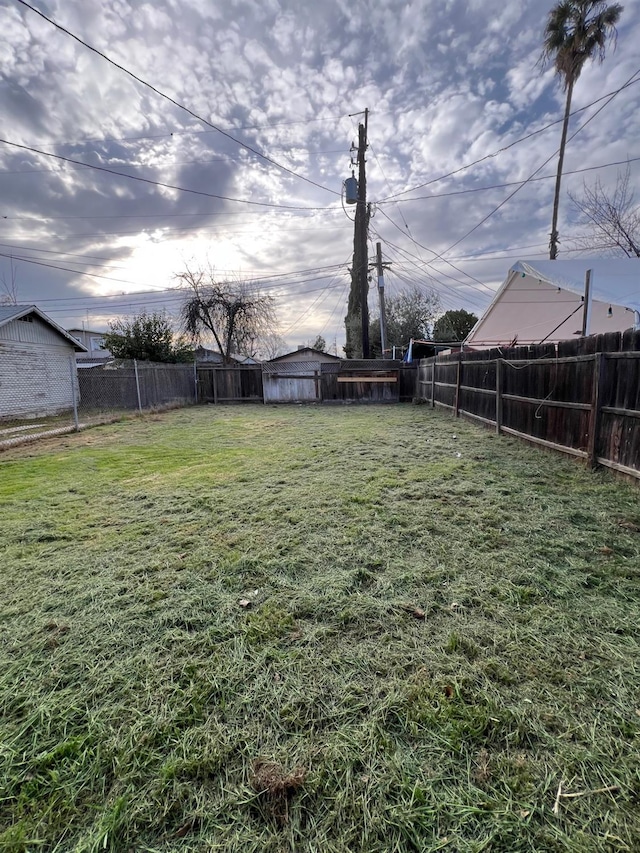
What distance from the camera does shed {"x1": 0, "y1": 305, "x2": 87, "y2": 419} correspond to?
9.60 meters

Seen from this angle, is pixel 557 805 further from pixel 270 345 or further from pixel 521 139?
pixel 270 345

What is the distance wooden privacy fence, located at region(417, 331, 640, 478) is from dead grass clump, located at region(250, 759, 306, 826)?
3.91 m

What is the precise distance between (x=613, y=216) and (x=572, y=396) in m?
13.4

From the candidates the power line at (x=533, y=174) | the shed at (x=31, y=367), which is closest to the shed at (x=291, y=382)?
the shed at (x=31, y=367)

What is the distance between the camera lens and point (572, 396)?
4379mm

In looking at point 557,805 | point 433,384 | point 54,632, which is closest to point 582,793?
point 557,805

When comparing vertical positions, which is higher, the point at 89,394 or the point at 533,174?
the point at 533,174

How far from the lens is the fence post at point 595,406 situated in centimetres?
382

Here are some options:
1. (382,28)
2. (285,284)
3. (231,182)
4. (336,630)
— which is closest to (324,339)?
(285,284)

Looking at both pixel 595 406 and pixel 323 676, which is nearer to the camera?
pixel 323 676

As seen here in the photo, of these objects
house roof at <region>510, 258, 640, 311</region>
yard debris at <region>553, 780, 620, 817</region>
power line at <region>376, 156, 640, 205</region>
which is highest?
power line at <region>376, 156, 640, 205</region>

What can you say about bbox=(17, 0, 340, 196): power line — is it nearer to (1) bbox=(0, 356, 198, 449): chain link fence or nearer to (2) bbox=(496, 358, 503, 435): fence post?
(1) bbox=(0, 356, 198, 449): chain link fence

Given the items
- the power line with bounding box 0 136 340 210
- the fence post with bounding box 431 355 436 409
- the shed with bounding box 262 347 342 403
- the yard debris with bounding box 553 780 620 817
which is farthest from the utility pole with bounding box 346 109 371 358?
the yard debris with bounding box 553 780 620 817

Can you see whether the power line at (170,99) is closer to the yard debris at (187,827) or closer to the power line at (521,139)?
the power line at (521,139)
